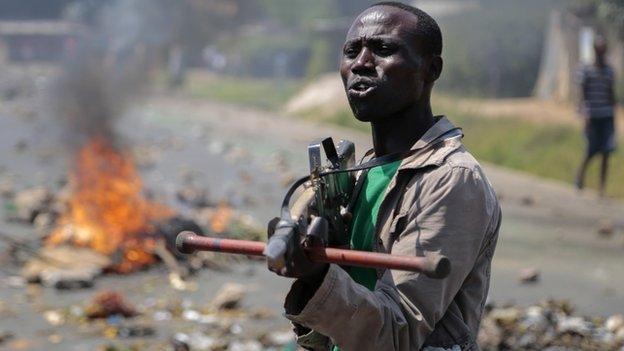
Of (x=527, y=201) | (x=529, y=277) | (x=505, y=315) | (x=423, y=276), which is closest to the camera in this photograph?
(x=423, y=276)

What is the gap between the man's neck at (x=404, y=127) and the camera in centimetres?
218

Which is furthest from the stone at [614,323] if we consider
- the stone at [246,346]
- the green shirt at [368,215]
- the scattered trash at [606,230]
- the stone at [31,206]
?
the stone at [31,206]

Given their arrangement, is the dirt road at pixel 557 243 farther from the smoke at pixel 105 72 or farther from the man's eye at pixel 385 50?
the man's eye at pixel 385 50

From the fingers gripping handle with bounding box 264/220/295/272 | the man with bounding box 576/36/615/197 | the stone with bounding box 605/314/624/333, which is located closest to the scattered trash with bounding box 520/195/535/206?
the man with bounding box 576/36/615/197

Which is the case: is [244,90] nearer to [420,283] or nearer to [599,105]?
[599,105]

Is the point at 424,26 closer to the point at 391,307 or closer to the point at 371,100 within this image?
the point at 371,100

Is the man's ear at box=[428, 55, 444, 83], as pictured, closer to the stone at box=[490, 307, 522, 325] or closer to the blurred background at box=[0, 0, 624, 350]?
the blurred background at box=[0, 0, 624, 350]

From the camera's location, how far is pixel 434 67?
85.3 inches

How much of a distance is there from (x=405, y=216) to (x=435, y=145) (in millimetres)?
205

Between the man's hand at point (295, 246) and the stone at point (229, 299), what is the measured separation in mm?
4976

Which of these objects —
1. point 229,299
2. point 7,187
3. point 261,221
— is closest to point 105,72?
point 7,187

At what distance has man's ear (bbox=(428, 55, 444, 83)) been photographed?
84.7 inches

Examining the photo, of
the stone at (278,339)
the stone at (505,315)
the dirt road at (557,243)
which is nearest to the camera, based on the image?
the stone at (278,339)

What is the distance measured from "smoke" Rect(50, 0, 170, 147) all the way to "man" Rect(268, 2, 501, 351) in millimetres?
8337
